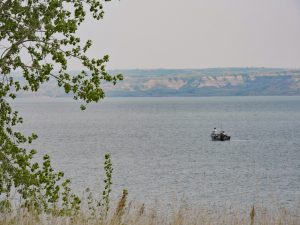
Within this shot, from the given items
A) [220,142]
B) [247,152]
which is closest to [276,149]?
[247,152]

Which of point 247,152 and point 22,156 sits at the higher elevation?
point 22,156

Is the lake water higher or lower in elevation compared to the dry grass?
lower

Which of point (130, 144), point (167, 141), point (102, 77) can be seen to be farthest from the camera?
point (167, 141)

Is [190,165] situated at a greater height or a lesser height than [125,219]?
lesser

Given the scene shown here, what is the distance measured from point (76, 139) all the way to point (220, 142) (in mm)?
31423

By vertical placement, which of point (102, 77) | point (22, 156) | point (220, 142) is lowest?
point (220, 142)

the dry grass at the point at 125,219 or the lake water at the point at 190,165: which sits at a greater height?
the dry grass at the point at 125,219

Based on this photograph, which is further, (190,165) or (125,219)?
(190,165)

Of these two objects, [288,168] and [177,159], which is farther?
[177,159]

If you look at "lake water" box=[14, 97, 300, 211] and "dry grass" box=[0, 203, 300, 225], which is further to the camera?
"lake water" box=[14, 97, 300, 211]

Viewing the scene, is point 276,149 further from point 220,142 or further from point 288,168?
point 288,168

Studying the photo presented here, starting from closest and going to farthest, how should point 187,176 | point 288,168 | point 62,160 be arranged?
point 187,176 < point 288,168 < point 62,160

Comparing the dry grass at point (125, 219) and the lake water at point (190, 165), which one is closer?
the dry grass at point (125, 219)

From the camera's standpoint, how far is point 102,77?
1543 cm
